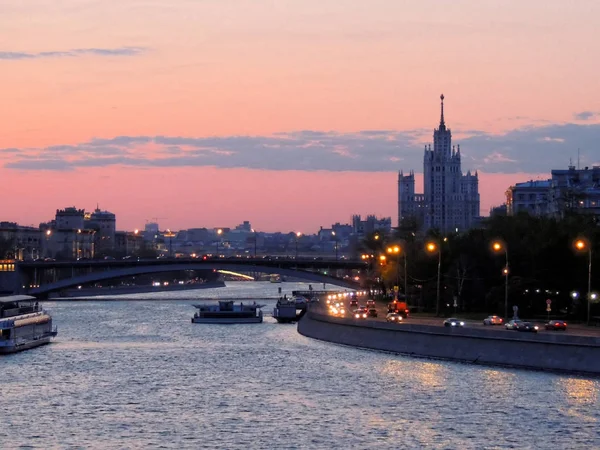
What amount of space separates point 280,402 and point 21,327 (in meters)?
35.1

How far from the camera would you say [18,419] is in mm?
51438

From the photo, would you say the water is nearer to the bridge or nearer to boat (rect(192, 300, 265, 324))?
boat (rect(192, 300, 265, 324))

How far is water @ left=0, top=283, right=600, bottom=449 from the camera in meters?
46.5

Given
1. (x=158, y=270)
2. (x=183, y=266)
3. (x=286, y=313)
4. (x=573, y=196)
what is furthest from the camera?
(x=158, y=270)

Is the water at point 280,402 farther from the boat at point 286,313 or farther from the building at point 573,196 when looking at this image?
the building at point 573,196

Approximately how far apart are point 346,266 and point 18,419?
126015 mm

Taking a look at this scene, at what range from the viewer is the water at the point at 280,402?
46531 mm

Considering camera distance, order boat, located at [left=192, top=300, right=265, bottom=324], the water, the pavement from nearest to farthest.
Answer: the water, the pavement, boat, located at [left=192, top=300, right=265, bottom=324]

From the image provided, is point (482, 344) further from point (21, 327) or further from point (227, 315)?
point (227, 315)

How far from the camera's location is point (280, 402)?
182ft

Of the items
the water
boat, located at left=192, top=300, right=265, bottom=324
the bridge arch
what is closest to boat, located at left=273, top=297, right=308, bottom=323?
boat, located at left=192, top=300, right=265, bottom=324

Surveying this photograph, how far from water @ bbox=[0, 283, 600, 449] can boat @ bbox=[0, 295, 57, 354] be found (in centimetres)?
206

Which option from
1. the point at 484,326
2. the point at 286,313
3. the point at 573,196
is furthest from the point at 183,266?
the point at 484,326

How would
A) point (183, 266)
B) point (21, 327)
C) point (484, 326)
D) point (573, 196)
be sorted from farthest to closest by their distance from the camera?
point (183, 266) < point (573, 196) < point (21, 327) < point (484, 326)
